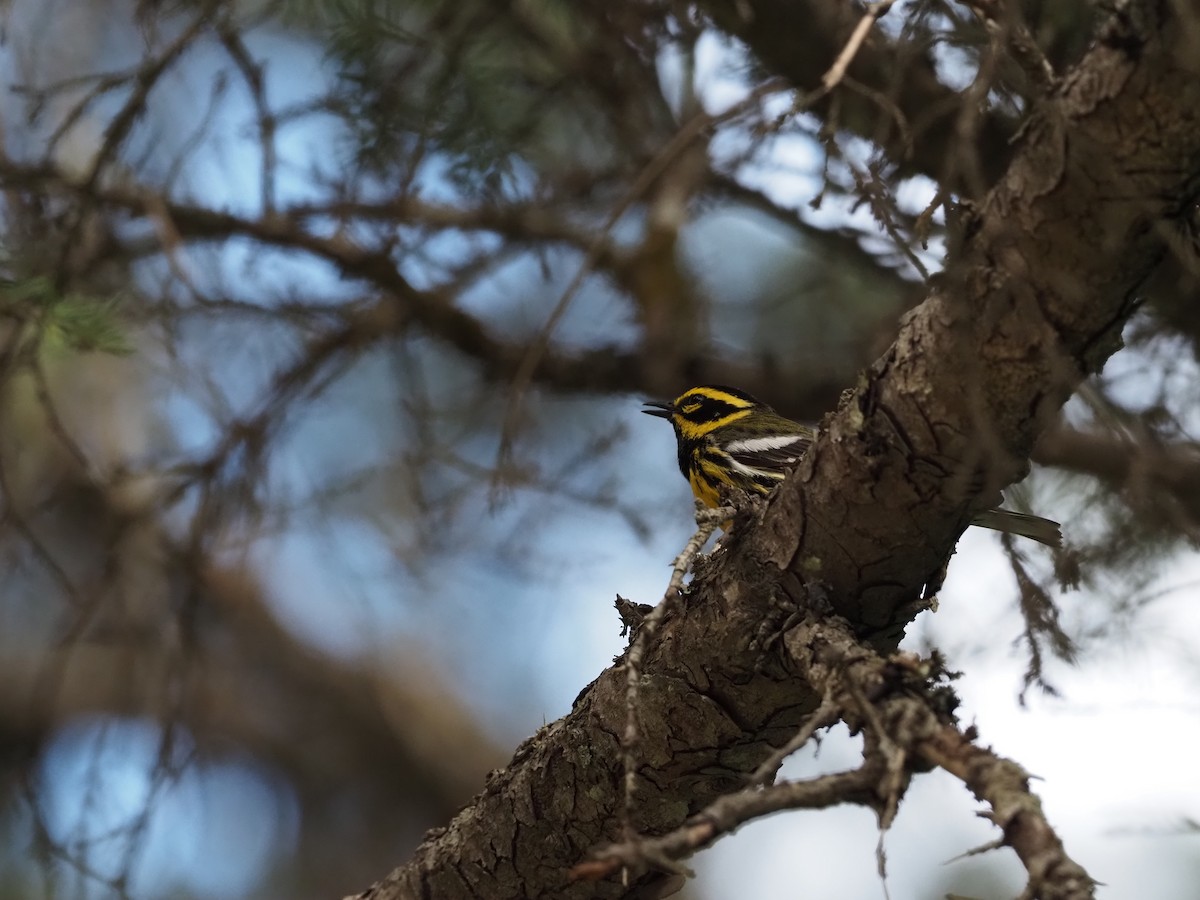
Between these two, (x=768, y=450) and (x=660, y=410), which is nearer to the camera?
(x=768, y=450)

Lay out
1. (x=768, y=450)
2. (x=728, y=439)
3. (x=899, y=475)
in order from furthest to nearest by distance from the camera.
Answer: (x=728, y=439) < (x=768, y=450) < (x=899, y=475)

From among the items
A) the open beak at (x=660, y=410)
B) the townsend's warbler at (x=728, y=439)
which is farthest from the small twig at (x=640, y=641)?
the open beak at (x=660, y=410)

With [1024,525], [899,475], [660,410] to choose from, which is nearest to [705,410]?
[660,410]

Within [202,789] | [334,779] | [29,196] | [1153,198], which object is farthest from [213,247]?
[334,779]

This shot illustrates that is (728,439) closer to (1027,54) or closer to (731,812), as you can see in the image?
(1027,54)

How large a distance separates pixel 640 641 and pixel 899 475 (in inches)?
17.3

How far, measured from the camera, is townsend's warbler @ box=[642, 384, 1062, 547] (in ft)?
11.3

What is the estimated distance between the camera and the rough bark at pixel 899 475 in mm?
1221

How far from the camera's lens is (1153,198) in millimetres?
1231

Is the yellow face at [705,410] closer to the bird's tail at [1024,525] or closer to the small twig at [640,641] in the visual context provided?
the bird's tail at [1024,525]

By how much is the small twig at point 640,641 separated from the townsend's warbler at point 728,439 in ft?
5.07

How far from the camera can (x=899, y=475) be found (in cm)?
157

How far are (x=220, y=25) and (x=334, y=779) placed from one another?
4492 millimetres

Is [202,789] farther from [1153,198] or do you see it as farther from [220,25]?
[1153,198]
